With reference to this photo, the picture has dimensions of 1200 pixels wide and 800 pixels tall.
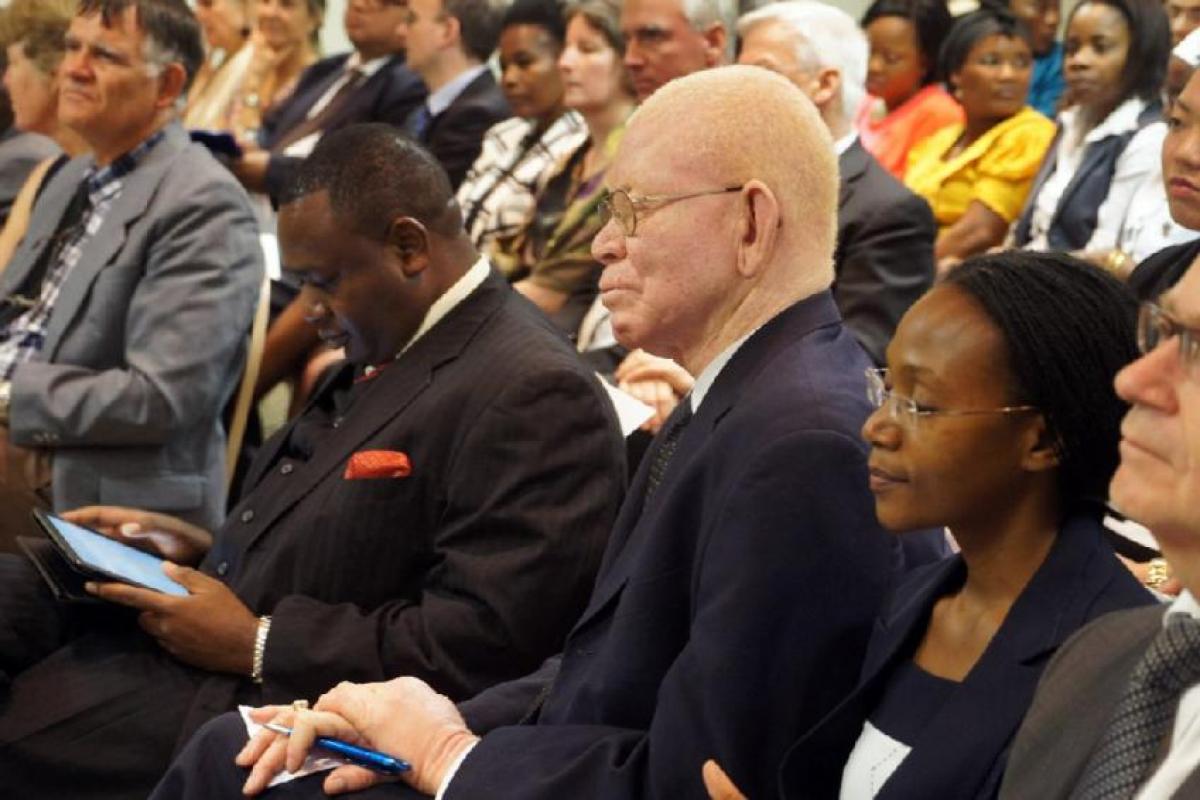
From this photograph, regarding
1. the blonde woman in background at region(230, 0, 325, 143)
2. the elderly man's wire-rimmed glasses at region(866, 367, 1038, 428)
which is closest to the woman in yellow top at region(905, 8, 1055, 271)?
the blonde woman in background at region(230, 0, 325, 143)

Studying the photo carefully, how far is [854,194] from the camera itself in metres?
4.23

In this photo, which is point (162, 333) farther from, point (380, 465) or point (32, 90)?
point (32, 90)

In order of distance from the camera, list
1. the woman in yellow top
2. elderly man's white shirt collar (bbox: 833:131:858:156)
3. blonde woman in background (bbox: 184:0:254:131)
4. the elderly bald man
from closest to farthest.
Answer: the elderly bald man < elderly man's white shirt collar (bbox: 833:131:858:156) < the woman in yellow top < blonde woman in background (bbox: 184:0:254:131)

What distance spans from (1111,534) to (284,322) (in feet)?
7.57

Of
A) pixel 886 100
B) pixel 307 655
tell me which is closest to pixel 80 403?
pixel 307 655

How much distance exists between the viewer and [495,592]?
9.41 ft

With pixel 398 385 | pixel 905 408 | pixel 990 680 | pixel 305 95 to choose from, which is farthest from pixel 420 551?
pixel 305 95

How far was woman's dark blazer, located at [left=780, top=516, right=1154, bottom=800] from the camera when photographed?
1.88 m

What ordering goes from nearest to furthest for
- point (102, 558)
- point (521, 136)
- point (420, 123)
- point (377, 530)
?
point (377, 530)
point (102, 558)
point (521, 136)
point (420, 123)

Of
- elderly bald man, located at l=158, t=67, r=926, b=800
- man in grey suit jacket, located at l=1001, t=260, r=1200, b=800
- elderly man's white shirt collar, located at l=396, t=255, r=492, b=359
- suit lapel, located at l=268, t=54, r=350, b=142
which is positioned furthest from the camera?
suit lapel, located at l=268, t=54, r=350, b=142

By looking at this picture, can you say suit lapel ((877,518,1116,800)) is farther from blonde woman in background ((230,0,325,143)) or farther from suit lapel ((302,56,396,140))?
blonde woman in background ((230,0,325,143))

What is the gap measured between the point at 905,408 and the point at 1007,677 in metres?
0.29

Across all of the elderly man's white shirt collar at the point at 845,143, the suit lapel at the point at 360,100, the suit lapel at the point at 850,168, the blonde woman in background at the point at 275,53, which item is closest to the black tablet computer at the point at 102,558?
the suit lapel at the point at 850,168

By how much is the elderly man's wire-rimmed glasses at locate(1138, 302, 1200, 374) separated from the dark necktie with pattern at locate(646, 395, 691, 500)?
89 cm
